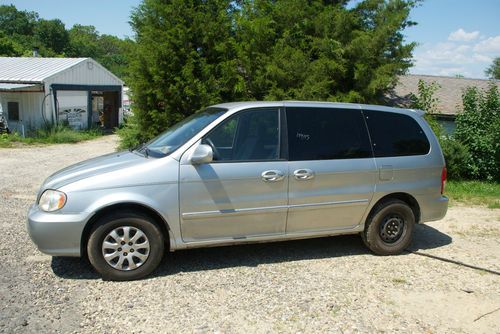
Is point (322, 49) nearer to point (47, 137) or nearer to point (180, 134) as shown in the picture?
point (180, 134)

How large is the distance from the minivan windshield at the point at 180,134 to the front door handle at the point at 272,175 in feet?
2.78

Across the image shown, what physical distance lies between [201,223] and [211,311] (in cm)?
101

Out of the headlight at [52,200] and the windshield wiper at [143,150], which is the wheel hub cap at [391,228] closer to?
the windshield wiper at [143,150]

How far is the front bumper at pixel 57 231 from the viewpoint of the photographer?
4.27 metres

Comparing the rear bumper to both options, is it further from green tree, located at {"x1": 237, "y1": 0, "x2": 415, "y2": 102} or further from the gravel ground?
green tree, located at {"x1": 237, "y1": 0, "x2": 415, "y2": 102}

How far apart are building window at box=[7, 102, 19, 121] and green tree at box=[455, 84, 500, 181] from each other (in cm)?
1977

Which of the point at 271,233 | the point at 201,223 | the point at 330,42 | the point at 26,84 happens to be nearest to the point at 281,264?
the point at 271,233

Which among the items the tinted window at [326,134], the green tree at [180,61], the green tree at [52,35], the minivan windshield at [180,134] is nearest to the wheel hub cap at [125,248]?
the minivan windshield at [180,134]

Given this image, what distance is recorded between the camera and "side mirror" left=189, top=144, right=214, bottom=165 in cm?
448

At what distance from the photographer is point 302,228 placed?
512cm

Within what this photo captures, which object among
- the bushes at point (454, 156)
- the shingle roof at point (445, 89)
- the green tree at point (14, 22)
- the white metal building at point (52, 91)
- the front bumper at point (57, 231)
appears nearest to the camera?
the front bumper at point (57, 231)

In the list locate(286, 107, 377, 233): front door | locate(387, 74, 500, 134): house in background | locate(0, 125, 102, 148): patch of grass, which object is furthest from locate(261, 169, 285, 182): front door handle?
locate(0, 125, 102, 148): patch of grass

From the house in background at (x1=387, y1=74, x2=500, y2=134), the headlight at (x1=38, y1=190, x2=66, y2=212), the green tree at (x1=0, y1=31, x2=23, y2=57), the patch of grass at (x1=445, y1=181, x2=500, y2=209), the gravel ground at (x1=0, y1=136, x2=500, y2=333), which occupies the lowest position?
the gravel ground at (x1=0, y1=136, x2=500, y2=333)

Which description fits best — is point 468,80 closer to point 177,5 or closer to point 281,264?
point 177,5
